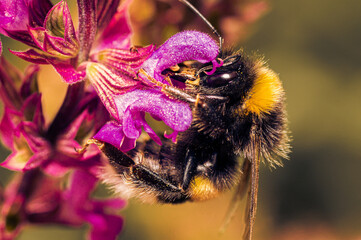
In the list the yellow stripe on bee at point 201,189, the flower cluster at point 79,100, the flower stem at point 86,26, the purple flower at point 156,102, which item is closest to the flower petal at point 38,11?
the flower cluster at point 79,100

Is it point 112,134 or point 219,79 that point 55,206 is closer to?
point 112,134

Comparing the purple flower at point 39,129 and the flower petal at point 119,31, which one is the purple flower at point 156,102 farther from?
the flower petal at point 119,31

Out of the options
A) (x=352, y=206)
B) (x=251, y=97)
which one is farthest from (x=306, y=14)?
(x=251, y=97)

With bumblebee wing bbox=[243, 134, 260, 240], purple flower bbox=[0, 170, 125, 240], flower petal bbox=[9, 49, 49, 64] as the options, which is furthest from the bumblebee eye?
purple flower bbox=[0, 170, 125, 240]

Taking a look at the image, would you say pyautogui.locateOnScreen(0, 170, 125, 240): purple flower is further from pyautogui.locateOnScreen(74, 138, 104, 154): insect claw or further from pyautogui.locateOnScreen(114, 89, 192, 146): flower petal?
pyautogui.locateOnScreen(114, 89, 192, 146): flower petal

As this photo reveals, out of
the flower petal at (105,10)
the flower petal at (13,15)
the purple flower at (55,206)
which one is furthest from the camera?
the purple flower at (55,206)

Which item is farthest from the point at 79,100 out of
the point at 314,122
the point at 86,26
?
the point at 314,122
